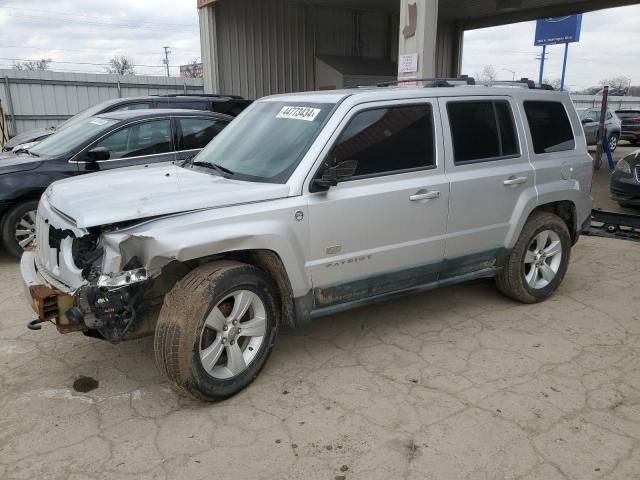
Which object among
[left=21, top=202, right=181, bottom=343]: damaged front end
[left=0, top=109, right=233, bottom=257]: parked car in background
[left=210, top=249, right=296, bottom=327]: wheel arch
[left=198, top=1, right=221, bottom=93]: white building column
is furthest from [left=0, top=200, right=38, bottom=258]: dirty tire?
[left=198, top=1, right=221, bottom=93]: white building column

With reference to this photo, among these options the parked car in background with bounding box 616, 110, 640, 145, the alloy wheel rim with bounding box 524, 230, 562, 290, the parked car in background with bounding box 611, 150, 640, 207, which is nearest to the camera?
the alloy wheel rim with bounding box 524, 230, 562, 290

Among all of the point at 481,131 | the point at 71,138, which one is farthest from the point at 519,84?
the point at 71,138

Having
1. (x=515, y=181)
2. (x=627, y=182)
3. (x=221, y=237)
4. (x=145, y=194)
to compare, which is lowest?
(x=627, y=182)

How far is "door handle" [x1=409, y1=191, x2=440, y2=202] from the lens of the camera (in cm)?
392

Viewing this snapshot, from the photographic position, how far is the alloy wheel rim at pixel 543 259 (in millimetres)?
4852

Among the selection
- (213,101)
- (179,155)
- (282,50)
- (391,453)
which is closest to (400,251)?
(391,453)

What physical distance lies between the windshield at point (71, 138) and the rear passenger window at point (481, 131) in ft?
14.2

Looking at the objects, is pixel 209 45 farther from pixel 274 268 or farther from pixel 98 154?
pixel 274 268

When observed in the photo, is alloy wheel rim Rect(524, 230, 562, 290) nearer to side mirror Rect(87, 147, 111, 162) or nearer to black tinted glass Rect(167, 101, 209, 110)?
side mirror Rect(87, 147, 111, 162)

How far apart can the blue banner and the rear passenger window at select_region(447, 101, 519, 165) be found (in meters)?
26.4

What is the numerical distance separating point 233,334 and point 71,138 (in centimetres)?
451

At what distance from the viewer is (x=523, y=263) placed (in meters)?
4.76

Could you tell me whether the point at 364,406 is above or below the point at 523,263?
below

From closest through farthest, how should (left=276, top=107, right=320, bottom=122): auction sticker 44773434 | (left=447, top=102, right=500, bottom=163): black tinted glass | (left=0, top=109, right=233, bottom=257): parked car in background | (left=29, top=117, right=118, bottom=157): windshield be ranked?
(left=276, top=107, right=320, bottom=122): auction sticker 44773434, (left=447, top=102, right=500, bottom=163): black tinted glass, (left=0, top=109, right=233, bottom=257): parked car in background, (left=29, top=117, right=118, bottom=157): windshield
